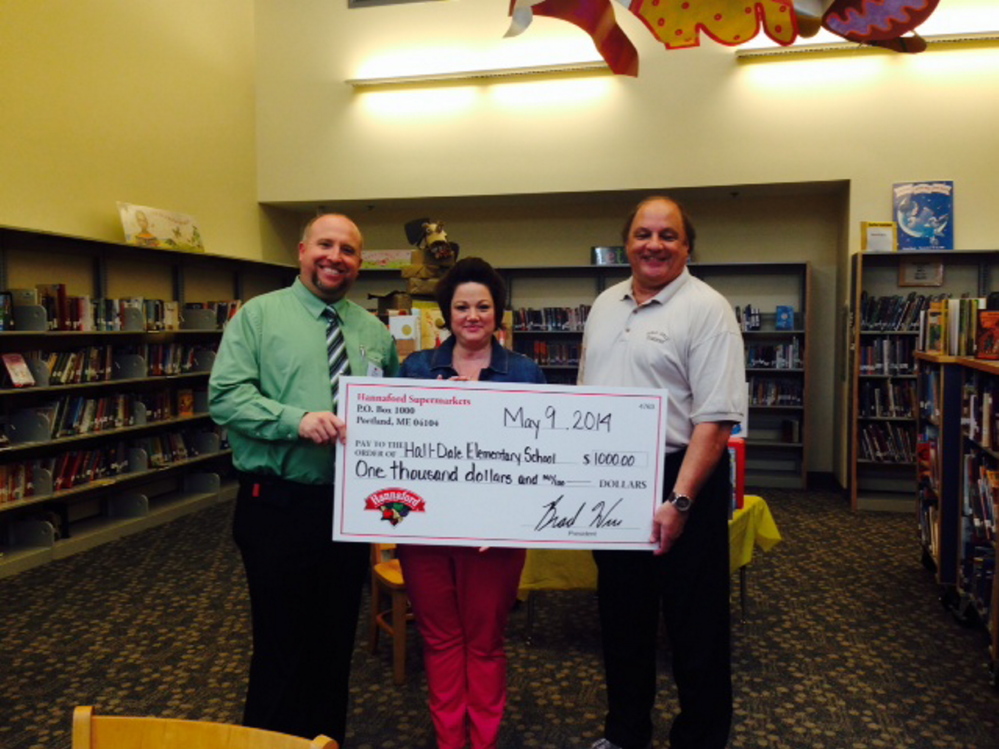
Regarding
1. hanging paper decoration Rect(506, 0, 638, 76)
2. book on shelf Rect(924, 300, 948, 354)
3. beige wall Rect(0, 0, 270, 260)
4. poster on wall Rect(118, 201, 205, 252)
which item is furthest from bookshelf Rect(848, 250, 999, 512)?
beige wall Rect(0, 0, 270, 260)

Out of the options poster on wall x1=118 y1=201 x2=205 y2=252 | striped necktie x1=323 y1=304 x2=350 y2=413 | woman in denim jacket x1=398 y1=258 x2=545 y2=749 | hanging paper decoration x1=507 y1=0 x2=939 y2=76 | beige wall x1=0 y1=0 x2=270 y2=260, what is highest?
beige wall x1=0 y1=0 x2=270 y2=260

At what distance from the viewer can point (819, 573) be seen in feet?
14.1

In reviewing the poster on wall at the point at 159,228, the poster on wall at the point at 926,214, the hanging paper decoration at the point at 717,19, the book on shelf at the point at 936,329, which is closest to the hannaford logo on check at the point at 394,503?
the hanging paper decoration at the point at 717,19

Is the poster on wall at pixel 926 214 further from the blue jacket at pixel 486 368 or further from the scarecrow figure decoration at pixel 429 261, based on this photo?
the blue jacket at pixel 486 368

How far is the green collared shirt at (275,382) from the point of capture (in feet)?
6.14

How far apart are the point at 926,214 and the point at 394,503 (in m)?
5.71

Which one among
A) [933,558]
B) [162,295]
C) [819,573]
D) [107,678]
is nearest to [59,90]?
[162,295]

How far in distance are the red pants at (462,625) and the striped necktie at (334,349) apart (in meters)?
0.52

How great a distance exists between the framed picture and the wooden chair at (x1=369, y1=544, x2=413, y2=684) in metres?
5.13

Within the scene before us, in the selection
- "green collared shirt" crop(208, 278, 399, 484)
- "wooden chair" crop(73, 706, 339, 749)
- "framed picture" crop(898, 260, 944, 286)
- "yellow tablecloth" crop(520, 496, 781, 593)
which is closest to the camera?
"wooden chair" crop(73, 706, 339, 749)

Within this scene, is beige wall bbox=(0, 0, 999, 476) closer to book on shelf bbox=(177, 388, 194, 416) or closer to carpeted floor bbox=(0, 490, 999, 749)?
book on shelf bbox=(177, 388, 194, 416)

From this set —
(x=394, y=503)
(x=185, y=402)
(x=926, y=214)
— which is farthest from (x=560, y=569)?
(x=926, y=214)

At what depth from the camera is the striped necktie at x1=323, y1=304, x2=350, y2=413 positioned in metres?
2.00

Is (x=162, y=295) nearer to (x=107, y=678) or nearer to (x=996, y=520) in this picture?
(x=107, y=678)
